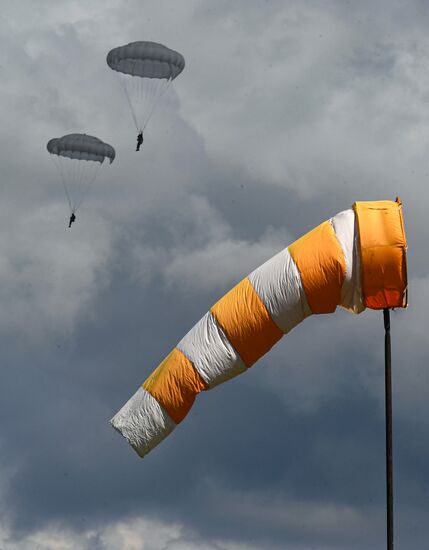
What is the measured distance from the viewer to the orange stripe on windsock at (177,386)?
2367cm

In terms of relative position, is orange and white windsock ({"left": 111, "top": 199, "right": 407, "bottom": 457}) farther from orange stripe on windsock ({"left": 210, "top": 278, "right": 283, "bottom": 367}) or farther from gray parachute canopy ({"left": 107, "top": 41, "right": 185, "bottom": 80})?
gray parachute canopy ({"left": 107, "top": 41, "right": 185, "bottom": 80})

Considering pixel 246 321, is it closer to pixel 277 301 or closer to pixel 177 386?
pixel 277 301

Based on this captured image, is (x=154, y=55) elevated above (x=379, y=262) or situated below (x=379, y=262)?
above

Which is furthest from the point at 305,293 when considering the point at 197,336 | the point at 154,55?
the point at 154,55

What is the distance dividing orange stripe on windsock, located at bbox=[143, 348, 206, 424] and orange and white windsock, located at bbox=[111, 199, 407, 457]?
0.02 metres

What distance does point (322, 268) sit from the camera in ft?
75.2

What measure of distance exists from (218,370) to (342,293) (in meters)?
2.89

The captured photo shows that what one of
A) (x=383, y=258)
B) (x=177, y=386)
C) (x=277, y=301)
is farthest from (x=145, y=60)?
(x=383, y=258)

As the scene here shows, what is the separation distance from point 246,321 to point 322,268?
6.00 ft

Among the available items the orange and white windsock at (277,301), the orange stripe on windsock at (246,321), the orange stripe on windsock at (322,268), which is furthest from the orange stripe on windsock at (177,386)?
the orange stripe on windsock at (322,268)

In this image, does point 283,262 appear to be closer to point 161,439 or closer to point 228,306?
point 228,306

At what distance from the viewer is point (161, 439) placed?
2411 centimetres

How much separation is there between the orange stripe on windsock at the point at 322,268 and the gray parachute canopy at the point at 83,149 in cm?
4672

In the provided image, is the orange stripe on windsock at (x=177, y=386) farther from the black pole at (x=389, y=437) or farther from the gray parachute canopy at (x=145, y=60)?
the gray parachute canopy at (x=145, y=60)
